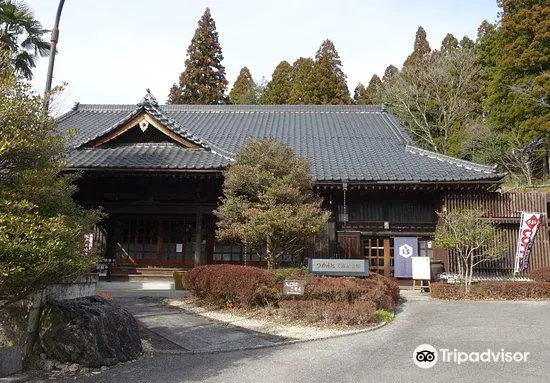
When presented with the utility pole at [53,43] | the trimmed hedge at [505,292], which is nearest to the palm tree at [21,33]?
the utility pole at [53,43]

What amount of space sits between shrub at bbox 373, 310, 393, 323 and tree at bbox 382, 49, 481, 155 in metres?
23.9

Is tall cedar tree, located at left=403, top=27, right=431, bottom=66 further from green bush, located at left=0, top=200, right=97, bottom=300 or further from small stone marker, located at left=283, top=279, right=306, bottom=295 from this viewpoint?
green bush, located at left=0, top=200, right=97, bottom=300

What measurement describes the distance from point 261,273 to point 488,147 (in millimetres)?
23369

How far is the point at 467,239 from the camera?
1273 cm

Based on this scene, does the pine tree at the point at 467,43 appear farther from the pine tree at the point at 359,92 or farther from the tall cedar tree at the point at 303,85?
the tall cedar tree at the point at 303,85

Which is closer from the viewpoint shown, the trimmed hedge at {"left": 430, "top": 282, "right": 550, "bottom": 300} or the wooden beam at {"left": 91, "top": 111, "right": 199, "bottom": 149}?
the trimmed hedge at {"left": 430, "top": 282, "right": 550, "bottom": 300}

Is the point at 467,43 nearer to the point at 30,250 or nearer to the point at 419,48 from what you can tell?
the point at 419,48

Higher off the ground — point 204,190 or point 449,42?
point 449,42

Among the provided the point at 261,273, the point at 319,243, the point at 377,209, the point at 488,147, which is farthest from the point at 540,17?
the point at 261,273

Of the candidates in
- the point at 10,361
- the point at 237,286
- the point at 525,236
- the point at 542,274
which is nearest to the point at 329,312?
the point at 237,286

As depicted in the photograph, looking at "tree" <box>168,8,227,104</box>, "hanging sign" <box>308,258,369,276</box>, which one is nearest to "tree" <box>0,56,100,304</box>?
"hanging sign" <box>308,258,369,276</box>

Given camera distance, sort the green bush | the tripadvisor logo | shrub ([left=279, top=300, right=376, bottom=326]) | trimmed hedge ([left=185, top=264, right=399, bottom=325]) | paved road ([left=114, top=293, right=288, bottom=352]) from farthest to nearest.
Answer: trimmed hedge ([left=185, top=264, right=399, bottom=325])
shrub ([left=279, top=300, right=376, bottom=326])
paved road ([left=114, top=293, right=288, bottom=352])
the tripadvisor logo
the green bush

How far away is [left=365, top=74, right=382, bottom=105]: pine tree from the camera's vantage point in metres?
39.2

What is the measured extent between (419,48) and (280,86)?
47.0ft
